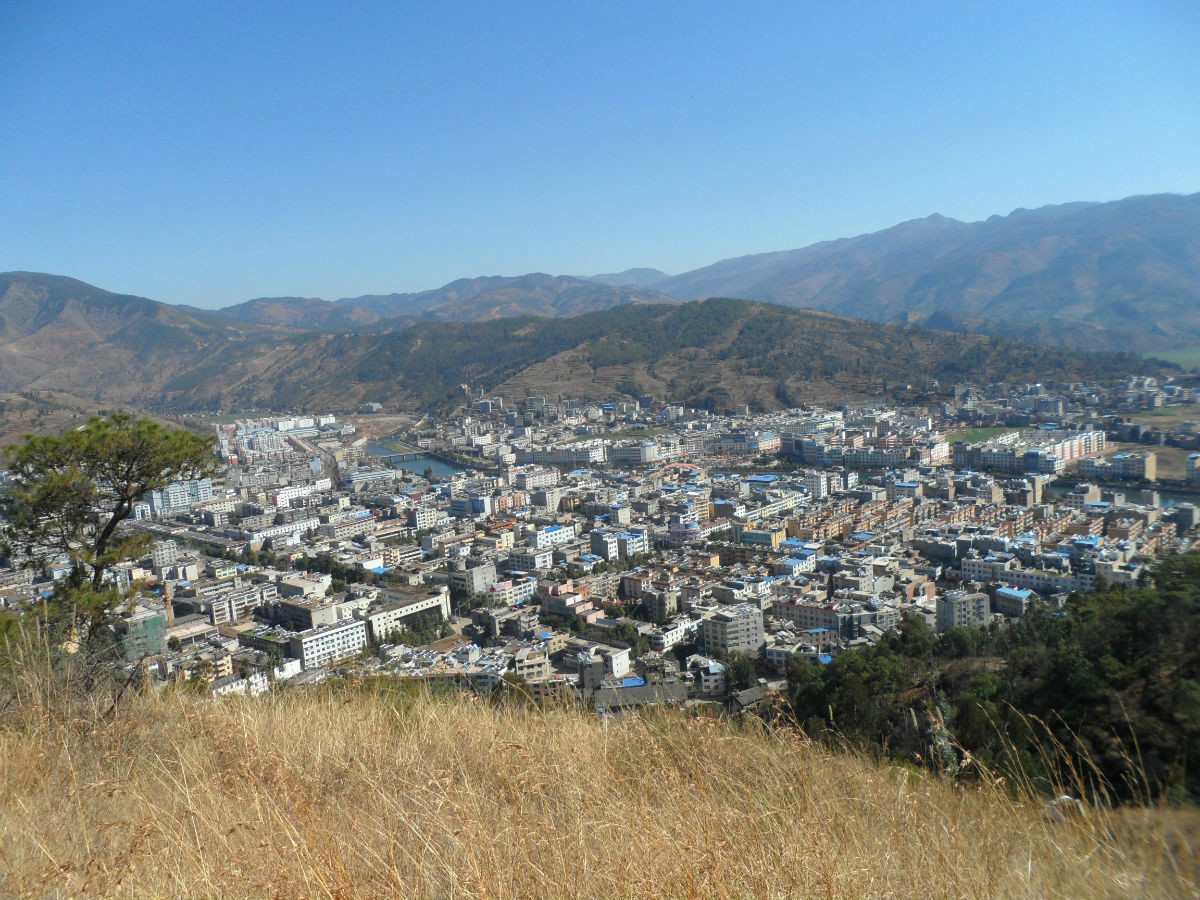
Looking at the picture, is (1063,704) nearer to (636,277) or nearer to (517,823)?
(517,823)

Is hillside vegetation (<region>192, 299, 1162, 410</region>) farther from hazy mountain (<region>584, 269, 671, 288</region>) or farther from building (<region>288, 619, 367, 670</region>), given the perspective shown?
hazy mountain (<region>584, 269, 671, 288</region>)

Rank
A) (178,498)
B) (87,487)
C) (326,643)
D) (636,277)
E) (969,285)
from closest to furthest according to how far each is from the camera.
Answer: (87,487) → (326,643) → (178,498) → (969,285) → (636,277)

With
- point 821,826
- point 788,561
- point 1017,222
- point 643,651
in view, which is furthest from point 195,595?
point 1017,222

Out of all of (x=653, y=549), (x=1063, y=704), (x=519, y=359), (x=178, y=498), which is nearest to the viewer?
(x=1063, y=704)

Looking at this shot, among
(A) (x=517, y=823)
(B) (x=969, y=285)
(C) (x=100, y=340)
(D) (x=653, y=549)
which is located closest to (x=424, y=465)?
(D) (x=653, y=549)

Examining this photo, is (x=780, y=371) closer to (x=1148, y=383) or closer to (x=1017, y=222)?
(x=1148, y=383)
